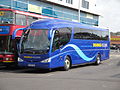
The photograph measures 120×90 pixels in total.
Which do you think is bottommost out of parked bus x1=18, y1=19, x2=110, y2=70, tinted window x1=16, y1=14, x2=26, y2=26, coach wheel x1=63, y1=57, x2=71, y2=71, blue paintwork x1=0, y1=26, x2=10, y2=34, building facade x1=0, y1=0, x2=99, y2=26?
coach wheel x1=63, y1=57, x2=71, y2=71

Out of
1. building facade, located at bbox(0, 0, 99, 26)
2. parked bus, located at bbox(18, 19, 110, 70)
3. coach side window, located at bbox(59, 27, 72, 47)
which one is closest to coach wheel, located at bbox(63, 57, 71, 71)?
parked bus, located at bbox(18, 19, 110, 70)

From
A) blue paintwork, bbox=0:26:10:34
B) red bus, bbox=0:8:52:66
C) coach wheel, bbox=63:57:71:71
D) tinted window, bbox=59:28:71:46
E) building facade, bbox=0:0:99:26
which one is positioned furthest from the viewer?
building facade, bbox=0:0:99:26

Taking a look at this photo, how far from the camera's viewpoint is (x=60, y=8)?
52.1 m

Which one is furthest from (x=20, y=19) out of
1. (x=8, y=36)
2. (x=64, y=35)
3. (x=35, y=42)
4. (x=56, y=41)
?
(x=56, y=41)

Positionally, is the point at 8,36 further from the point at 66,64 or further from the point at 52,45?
the point at 66,64

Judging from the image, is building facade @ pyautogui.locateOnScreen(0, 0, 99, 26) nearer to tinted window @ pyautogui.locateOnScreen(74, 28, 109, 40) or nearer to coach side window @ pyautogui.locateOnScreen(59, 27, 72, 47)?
tinted window @ pyautogui.locateOnScreen(74, 28, 109, 40)

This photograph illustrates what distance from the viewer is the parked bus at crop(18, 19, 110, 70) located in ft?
49.0

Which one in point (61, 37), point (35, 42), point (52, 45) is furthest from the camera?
point (61, 37)

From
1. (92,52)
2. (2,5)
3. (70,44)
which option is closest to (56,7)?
(2,5)

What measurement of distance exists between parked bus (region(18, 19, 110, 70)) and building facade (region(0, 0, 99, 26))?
1752cm

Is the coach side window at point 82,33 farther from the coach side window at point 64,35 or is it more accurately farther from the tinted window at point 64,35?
the tinted window at point 64,35

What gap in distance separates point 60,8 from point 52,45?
37.7m

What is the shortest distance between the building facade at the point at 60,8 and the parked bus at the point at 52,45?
17.5 metres

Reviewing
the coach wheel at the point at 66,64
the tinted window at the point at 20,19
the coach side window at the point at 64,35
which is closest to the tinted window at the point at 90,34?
the coach side window at the point at 64,35
